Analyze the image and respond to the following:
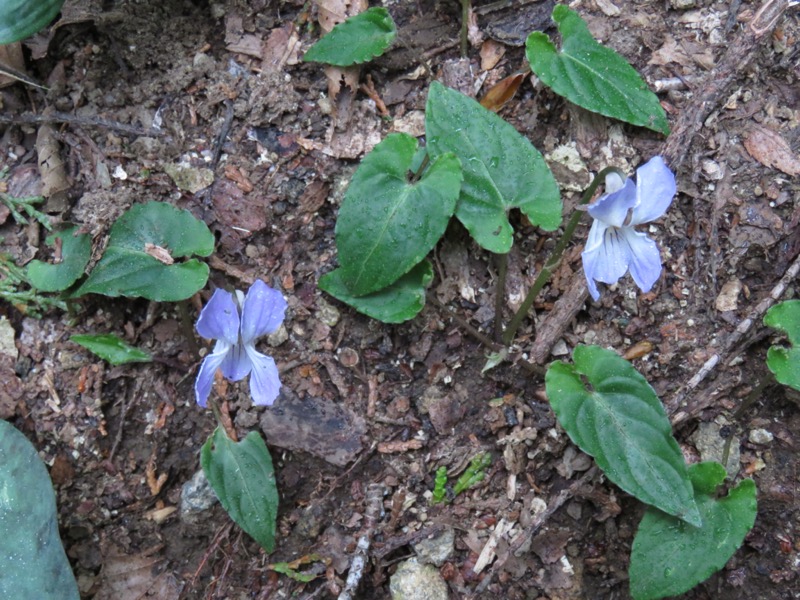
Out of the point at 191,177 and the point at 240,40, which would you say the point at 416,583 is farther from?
the point at 240,40

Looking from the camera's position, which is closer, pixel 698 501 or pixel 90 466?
pixel 698 501

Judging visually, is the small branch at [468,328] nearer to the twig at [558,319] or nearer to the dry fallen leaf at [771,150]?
the twig at [558,319]

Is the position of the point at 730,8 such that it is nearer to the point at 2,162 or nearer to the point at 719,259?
the point at 719,259

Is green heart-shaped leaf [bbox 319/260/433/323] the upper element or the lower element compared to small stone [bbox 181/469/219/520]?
upper

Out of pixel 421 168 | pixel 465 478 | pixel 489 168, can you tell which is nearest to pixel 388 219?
pixel 421 168

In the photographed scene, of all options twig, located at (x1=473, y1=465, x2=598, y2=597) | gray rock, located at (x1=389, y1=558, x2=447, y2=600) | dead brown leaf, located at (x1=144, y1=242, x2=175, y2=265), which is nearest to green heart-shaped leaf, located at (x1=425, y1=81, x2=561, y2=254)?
twig, located at (x1=473, y1=465, x2=598, y2=597)

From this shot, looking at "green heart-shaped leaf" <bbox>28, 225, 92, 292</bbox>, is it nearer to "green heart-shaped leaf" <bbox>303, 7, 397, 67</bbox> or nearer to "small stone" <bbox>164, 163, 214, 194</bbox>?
"small stone" <bbox>164, 163, 214, 194</bbox>

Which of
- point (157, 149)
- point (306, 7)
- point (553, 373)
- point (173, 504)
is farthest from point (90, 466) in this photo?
point (306, 7)
